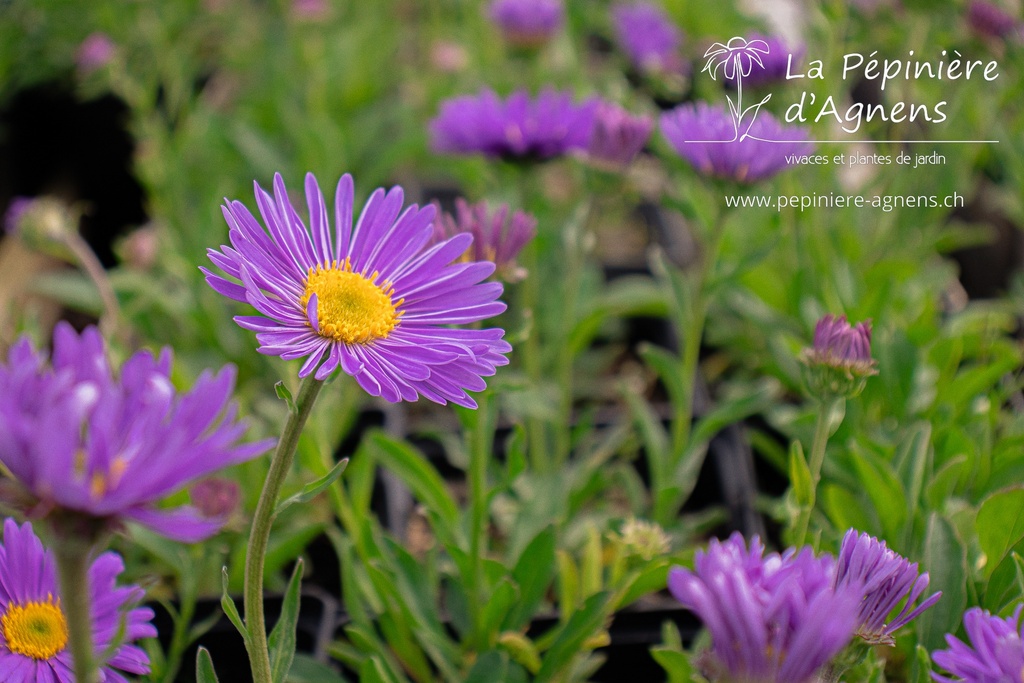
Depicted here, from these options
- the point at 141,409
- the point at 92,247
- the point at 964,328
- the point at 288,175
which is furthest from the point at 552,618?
the point at 92,247

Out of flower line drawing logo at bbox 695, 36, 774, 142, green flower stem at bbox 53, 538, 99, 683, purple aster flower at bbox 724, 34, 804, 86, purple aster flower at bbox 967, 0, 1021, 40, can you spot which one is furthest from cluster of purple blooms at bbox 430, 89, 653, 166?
green flower stem at bbox 53, 538, 99, 683

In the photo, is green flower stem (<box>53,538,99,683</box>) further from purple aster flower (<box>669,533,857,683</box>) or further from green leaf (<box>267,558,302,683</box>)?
purple aster flower (<box>669,533,857,683</box>)

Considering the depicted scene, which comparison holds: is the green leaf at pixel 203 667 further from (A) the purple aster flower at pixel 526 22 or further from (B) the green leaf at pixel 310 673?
(A) the purple aster flower at pixel 526 22

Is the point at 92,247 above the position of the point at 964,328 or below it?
above

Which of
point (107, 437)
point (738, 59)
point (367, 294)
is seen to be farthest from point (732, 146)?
point (107, 437)

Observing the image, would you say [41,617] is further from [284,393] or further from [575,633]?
[575,633]

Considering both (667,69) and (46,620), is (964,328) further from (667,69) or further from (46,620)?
(46,620)
